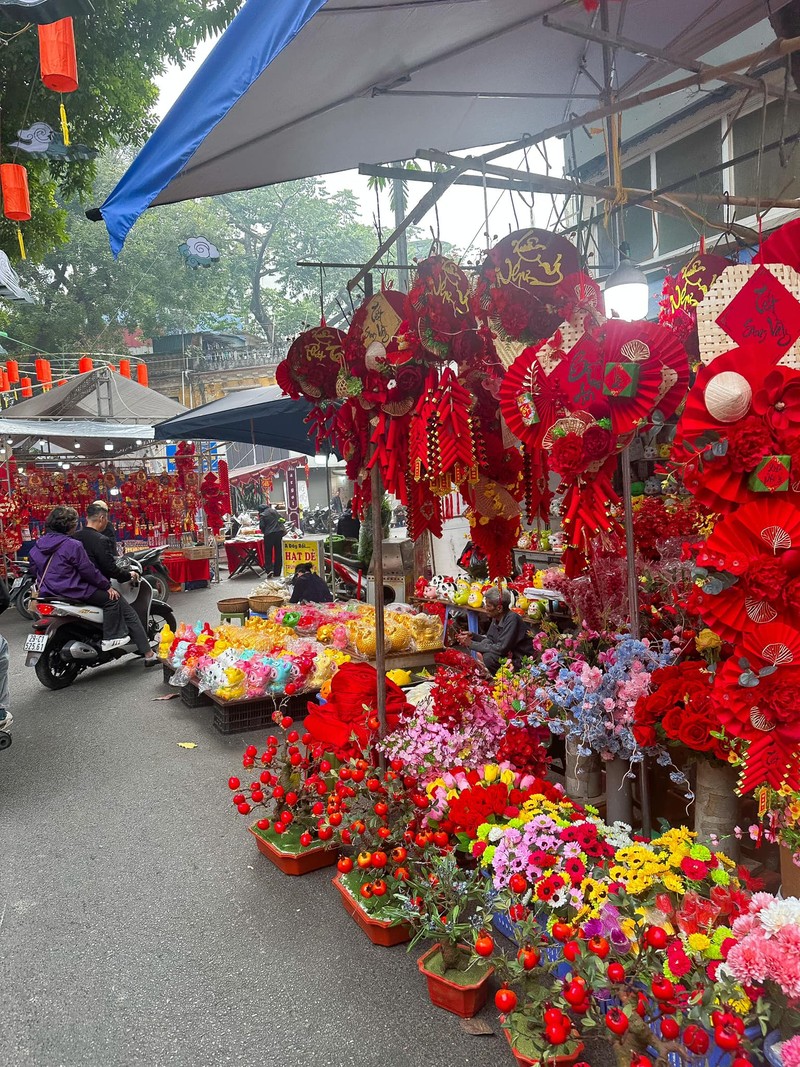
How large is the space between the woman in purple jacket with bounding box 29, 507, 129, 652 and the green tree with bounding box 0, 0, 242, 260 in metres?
4.49

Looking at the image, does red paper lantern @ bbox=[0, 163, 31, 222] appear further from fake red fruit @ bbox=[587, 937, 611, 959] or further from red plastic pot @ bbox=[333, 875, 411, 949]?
fake red fruit @ bbox=[587, 937, 611, 959]

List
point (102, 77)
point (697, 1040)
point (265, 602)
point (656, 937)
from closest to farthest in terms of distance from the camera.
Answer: point (697, 1040) < point (656, 937) < point (265, 602) < point (102, 77)

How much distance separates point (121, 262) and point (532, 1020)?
89.0ft

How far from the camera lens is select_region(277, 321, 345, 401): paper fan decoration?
3.18 meters

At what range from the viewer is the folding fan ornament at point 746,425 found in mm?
1669

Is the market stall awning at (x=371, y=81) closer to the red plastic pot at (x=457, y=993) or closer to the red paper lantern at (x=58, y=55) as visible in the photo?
the red paper lantern at (x=58, y=55)

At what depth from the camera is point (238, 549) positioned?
15484 millimetres

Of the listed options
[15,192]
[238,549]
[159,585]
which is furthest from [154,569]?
[238,549]

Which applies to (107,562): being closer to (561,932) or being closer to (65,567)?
(65,567)

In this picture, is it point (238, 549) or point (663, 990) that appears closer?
point (663, 990)

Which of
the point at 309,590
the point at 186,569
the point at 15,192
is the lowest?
the point at 186,569

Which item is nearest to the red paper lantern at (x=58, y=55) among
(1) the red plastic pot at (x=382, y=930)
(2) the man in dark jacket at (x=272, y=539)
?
(1) the red plastic pot at (x=382, y=930)

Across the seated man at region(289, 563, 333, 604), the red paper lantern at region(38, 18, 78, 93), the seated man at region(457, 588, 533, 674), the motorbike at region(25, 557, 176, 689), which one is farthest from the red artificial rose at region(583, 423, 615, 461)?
the motorbike at region(25, 557, 176, 689)

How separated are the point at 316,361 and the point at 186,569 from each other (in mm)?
10608
